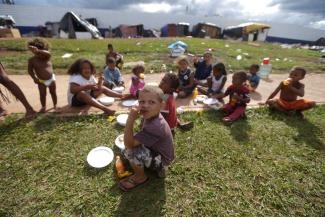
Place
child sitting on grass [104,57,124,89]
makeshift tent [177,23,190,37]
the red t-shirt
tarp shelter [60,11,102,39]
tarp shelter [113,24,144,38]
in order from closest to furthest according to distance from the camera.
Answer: the red t-shirt < child sitting on grass [104,57,124,89] < tarp shelter [60,11,102,39] < tarp shelter [113,24,144,38] < makeshift tent [177,23,190,37]

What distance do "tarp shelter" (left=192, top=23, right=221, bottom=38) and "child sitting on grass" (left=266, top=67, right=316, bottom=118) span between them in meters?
24.8

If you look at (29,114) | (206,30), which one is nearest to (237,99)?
(29,114)

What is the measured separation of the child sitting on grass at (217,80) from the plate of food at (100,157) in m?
3.01

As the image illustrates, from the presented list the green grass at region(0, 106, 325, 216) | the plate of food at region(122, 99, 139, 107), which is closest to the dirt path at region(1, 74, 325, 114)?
the plate of food at region(122, 99, 139, 107)

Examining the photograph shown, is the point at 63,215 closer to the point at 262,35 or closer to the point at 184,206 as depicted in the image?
the point at 184,206

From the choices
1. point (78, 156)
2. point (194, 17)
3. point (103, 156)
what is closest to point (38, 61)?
point (78, 156)

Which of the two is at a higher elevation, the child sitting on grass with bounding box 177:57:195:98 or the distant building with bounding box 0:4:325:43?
the distant building with bounding box 0:4:325:43

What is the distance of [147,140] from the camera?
192 cm

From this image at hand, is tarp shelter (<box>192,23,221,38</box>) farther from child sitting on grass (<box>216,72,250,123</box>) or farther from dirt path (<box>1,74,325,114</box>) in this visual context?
child sitting on grass (<box>216,72,250,123</box>)

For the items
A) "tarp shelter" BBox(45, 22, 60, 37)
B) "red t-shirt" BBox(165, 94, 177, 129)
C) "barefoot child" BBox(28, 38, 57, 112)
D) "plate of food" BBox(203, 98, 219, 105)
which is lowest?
"plate of food" BBox(203, 98, 219, 105)

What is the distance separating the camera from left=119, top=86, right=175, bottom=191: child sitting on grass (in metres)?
1.86

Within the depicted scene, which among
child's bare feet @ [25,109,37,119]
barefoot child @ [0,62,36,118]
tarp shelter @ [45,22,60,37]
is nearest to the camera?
barefoot child @ [0,62,36,118]

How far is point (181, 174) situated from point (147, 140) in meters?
0.76

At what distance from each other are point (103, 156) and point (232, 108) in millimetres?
2587
